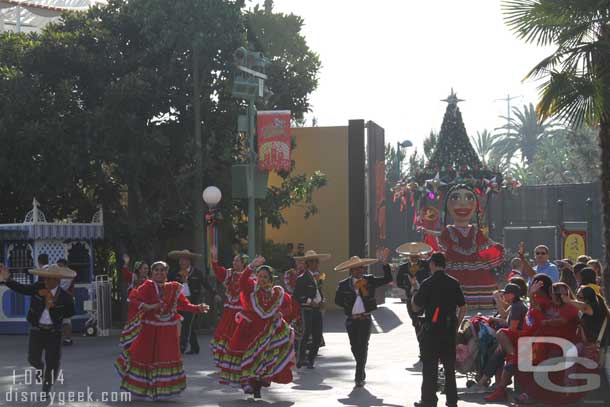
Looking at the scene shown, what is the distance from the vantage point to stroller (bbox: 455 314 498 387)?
13.3 meters

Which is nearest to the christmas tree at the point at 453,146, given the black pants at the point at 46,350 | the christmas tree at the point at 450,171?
the christmas tree at the point at 450,171

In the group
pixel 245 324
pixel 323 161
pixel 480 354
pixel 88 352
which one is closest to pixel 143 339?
pixel 245 324

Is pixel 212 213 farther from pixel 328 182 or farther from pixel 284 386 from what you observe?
pixel 328 182

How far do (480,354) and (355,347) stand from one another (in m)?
1.72

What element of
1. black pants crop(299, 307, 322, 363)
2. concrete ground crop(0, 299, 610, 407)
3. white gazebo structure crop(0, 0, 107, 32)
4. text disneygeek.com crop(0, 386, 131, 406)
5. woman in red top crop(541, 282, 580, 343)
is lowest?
concrete ground crop(0, 299, 610, 407)

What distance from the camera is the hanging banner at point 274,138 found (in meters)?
21.4

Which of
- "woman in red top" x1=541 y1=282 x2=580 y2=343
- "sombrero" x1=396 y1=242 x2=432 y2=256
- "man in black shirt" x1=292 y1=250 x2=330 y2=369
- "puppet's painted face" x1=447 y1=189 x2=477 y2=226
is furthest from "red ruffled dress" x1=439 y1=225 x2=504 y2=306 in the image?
"woman in red top" x1=541 y1=282 x2=580 y2=343

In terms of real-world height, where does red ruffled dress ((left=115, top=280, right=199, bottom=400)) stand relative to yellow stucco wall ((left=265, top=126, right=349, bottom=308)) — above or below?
below

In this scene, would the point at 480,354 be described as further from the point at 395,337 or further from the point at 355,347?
the point at 395,337

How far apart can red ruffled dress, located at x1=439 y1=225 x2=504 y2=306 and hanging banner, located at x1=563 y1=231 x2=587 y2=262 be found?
8352 mm

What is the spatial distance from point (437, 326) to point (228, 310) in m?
5.00

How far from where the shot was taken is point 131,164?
2403 cm

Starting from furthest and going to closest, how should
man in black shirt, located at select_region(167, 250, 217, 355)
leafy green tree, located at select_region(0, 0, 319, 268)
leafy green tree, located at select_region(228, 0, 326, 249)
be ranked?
leafy green tree, located at select_region(228, 0, 326, 249), leafy green tree, located at select_region(0, 0, 319, 268), man in black shirt, located at select_region(167, 250, 217, 355)

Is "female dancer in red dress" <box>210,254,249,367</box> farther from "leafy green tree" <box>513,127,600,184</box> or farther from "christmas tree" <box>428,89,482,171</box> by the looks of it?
"leafy green tree" <box>513,127,600,184</box>
